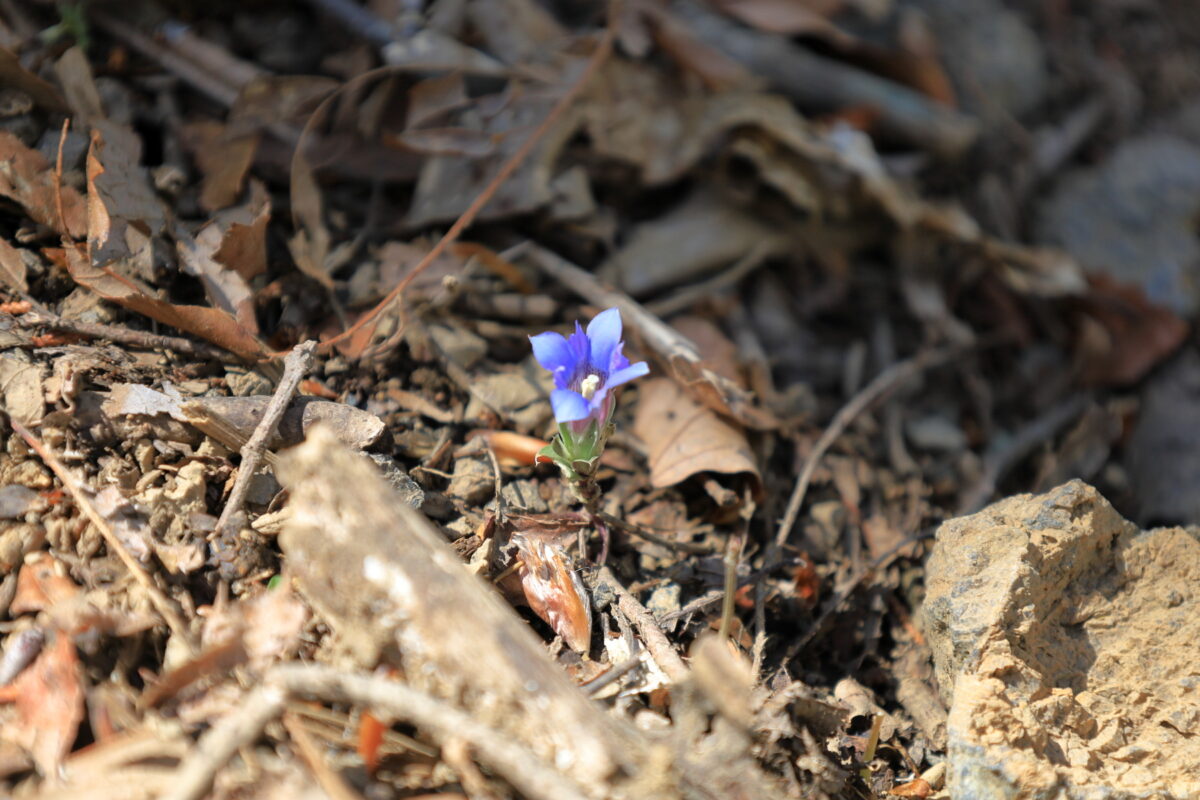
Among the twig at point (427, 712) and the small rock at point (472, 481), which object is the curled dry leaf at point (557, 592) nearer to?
the small rock at point (472, 481)

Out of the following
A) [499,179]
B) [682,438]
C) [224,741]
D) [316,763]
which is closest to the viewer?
[224,741]

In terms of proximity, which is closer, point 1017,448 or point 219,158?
point 219,158

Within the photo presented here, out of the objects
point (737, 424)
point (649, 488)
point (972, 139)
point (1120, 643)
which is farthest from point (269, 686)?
point (972, 139)

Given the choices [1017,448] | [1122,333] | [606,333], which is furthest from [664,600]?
[1122,333]

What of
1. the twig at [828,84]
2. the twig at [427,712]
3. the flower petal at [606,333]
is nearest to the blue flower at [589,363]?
the flower petal at [606,333]

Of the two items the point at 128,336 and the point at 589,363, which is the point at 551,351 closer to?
the point at 589,363

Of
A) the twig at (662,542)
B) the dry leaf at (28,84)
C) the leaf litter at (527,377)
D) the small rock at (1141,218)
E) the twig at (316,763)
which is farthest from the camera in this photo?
the small rock at (1141,218)
